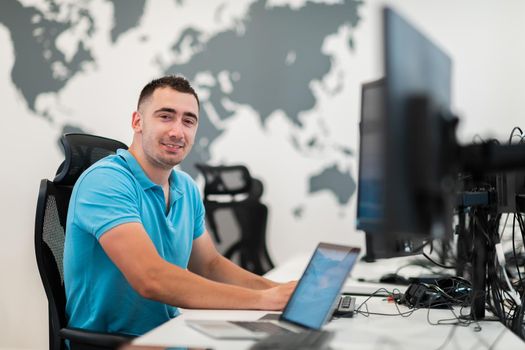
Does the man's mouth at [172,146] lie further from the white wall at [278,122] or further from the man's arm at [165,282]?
the white wall at [278,122]

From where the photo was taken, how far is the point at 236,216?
10.3 feet

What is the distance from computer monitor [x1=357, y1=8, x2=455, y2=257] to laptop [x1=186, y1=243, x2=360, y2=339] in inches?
10.9

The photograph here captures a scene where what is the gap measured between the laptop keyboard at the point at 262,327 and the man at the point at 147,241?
0.15m

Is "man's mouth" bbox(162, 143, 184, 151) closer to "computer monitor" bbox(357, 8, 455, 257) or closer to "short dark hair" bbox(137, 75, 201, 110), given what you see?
"short dark hair" bbox(137, 75, 201, 110)

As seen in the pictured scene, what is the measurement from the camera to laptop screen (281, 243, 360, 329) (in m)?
1.19

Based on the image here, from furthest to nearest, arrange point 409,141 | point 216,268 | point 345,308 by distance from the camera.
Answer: point 216,268 < point 345,308 < point 409,141

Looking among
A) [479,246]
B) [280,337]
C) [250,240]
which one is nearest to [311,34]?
[250,240]

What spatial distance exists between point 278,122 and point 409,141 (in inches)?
112

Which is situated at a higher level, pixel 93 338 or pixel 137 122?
pixel 137 122

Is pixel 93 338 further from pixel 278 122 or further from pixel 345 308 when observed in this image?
pixel 278 122

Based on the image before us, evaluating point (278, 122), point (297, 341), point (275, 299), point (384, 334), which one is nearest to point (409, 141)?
point (297, 341)

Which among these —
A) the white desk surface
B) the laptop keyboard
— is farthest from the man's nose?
the laptop keyboard

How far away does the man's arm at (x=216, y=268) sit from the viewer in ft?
6.04

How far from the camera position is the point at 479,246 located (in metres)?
1.42
